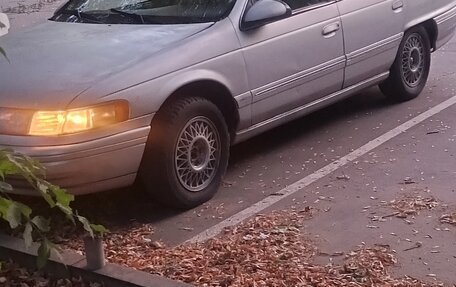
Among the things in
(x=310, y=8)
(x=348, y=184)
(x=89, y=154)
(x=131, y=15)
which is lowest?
(x=348, y=184)

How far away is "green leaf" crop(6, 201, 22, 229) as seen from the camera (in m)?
2.83

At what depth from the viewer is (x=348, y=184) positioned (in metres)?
5.91

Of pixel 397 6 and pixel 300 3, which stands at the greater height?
pixel 300 3

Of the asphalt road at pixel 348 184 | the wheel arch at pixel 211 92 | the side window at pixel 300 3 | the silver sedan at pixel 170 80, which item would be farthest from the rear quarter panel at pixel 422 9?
the wheel arch at pixel 211 92

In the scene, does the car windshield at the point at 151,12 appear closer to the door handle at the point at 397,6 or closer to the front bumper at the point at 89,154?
the front bumper at the point at 89,154

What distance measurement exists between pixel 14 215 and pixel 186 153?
2.65 meters

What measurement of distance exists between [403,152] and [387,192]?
0.95 meters

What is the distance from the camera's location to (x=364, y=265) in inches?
176

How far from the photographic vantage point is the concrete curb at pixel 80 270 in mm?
4141

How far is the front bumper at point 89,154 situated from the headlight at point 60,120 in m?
0.04

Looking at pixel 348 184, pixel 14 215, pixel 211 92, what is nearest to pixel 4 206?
pixel 14 215

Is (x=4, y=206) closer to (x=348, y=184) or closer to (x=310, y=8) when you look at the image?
(x=348, y=184)

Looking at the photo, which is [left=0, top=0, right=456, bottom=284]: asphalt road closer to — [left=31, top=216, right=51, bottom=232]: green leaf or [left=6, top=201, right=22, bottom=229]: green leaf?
[left=31, top=216, right=51, bottom=232]: green leaf

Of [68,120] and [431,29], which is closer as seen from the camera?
[68,120]
